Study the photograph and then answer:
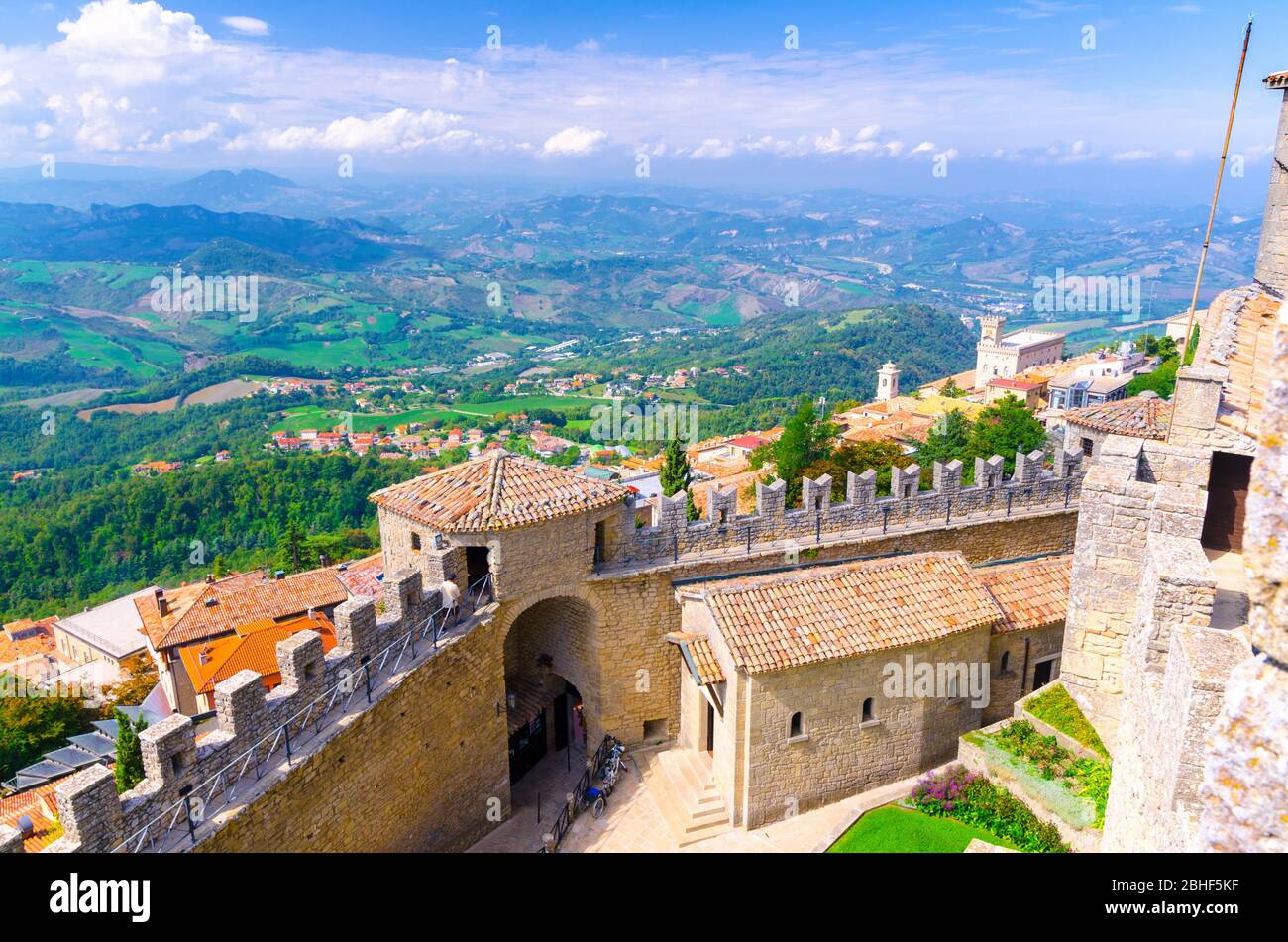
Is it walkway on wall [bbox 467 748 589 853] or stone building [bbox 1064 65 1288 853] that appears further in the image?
walkway on wall [bbox 467 748 589 853]

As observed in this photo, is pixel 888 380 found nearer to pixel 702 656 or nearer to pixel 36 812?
pixel 702 656

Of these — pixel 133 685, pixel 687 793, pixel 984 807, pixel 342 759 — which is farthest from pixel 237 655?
pixel 984 807

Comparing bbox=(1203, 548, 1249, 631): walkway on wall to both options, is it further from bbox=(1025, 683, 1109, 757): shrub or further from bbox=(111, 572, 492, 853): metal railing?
bbox=(111, 572, 492, 853): metal railing

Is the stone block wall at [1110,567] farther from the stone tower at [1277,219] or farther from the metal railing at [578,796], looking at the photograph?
the metal railing at [578,796]

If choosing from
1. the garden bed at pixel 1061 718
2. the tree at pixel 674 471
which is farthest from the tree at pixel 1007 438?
the garden bed at pixel 1061 718

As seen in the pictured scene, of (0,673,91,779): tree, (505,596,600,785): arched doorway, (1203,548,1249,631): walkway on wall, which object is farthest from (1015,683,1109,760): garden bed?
(0,673,91,779): tree
